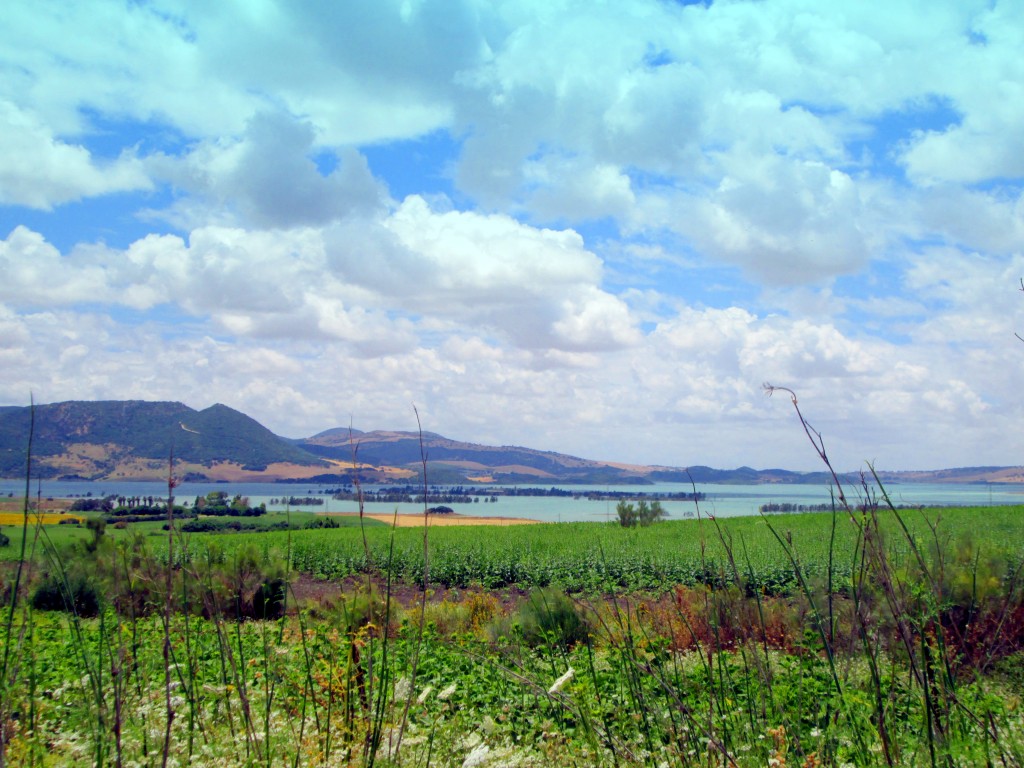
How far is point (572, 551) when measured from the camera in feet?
61.1

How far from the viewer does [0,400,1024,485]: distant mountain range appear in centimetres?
314

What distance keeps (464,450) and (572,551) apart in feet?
250

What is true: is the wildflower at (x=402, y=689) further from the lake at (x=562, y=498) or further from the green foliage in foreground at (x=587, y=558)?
the green foliage in foreground at (x=587, y=558)

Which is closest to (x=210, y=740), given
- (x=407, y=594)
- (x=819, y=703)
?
(x=819, y=703)

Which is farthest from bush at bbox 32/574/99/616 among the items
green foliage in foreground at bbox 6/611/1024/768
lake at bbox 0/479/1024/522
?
green foliage in foreground at bbox 6/611/1024/768

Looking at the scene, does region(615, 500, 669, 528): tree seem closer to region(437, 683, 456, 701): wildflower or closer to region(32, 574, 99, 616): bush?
region(32, 574, 99, 616): bush

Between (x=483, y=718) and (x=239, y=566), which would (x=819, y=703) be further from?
(x=239, y=566)

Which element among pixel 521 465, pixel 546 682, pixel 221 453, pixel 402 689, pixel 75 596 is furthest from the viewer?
pixel 521 465

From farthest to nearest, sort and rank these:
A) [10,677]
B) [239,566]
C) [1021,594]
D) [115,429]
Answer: [115,429], [239,566], [1021,594], [10,677]

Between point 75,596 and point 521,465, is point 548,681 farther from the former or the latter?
point 521,465

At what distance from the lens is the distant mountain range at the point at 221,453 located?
314 cm

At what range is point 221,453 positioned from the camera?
46.7 meters

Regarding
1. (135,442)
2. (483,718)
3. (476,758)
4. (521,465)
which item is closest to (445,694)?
(483,718)

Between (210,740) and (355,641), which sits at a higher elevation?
(355,641)
